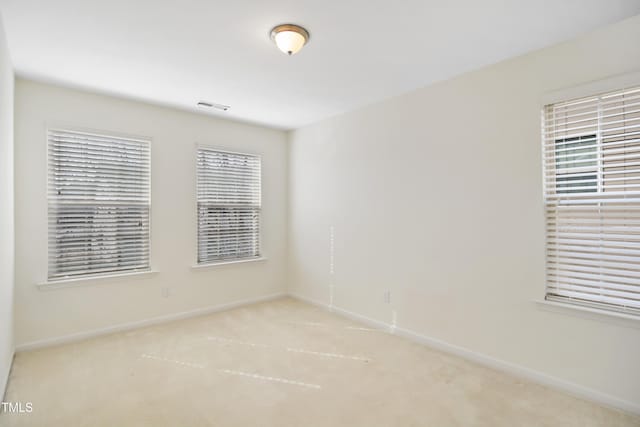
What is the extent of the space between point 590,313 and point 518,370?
27.8 inches

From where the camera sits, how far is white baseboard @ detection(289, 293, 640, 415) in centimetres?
222

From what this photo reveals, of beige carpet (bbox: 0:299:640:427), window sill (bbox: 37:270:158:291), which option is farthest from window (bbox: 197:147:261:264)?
beige carpet (bbox: 0:299:640:427)

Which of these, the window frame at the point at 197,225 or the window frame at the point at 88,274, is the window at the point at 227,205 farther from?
the window frame at the point at 88,274

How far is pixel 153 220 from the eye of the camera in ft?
12.6

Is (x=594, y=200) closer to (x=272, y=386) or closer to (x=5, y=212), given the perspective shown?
(x=272, y=386)

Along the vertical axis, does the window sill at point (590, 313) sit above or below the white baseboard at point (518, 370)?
above

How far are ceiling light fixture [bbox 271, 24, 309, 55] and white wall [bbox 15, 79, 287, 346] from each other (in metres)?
2.19

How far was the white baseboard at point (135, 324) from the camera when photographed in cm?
315

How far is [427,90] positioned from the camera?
3.27 m

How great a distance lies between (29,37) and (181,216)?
2.14m

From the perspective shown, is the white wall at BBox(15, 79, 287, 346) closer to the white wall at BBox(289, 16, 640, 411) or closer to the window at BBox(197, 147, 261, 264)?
the window at BBox(197, 147, 261, 264)

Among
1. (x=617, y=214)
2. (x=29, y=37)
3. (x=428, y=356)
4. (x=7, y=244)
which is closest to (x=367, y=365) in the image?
(x=428, y=356)

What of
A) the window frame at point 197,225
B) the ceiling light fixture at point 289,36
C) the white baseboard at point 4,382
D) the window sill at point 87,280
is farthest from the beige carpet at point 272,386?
the ceiling light fixture at point 289,36

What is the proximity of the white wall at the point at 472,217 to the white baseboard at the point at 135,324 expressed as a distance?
128 cm
